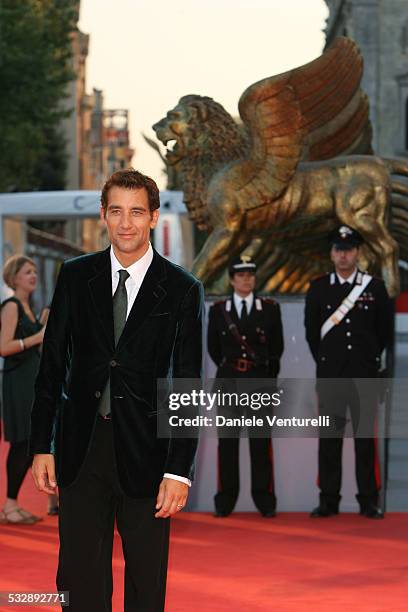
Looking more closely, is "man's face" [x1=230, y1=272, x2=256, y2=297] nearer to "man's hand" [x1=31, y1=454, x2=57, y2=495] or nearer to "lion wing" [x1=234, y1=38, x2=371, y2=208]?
"lion wing" [x1=234, y1=38, x2=371, y2=208]

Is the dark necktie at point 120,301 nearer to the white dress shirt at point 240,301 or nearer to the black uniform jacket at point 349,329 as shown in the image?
the black uniform jacket at point 349,329

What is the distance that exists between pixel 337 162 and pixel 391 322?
203cm

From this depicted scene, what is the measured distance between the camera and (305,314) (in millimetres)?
9336

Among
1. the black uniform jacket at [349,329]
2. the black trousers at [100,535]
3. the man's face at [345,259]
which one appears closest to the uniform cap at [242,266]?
the black uniform jacket at [349,329]

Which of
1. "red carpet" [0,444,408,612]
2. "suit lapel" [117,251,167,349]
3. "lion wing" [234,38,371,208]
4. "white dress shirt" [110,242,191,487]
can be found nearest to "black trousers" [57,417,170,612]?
"suit lapel" [117,251,167,349]

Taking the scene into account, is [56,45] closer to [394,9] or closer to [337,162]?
[337,162]

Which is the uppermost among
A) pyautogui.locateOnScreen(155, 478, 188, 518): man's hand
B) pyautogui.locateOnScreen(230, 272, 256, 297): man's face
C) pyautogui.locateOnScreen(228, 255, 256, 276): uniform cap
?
pyautogui.locateOnScreen(228, 255, 256, 276): uniform cap

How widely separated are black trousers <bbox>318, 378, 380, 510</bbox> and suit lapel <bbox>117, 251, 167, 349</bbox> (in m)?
4.73

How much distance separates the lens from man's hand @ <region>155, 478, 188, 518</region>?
14.3 ft

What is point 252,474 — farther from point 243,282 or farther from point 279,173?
point 279,173

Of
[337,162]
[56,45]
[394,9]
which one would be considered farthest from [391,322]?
[394,9]

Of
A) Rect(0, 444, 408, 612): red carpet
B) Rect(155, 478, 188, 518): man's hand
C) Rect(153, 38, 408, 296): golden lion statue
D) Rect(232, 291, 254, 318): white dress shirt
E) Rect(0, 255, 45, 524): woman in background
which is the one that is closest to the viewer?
Rect(155, 478, 188, 518): man's hand

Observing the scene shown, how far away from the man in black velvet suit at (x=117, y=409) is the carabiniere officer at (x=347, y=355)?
4.67 m

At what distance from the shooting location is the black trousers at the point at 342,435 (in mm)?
9141
